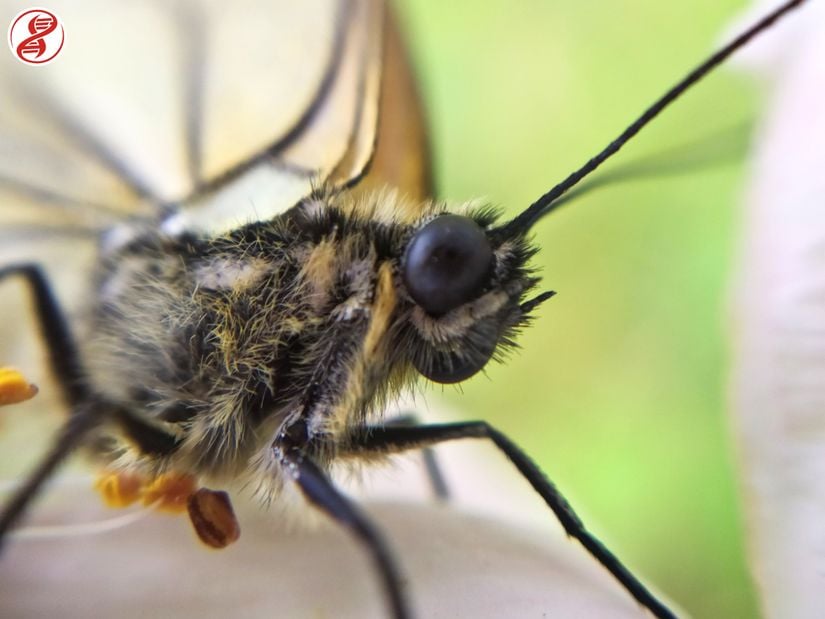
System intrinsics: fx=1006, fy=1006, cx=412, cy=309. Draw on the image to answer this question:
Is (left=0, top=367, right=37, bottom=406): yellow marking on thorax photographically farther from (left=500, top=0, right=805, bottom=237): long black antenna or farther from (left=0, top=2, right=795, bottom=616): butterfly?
(left=500, top=0, right=805, bottom=237): long black antenna

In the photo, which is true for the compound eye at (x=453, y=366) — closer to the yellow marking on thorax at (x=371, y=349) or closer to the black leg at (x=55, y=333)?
the yellow marking on thorax at (x=371, y=349)

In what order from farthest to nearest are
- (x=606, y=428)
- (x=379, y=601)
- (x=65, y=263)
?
(x=606, y=428), (x=65, y=263), (x=379, y=601)

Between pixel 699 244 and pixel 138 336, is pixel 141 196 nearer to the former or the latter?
pixel 138 336

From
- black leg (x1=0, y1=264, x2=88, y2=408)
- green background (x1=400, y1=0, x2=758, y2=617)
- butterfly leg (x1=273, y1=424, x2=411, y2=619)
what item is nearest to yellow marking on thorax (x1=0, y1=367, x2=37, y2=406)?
black leg (x1=0, y1=264, x2=88, y2=408)

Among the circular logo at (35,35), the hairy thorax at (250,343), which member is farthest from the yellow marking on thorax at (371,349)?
the circular logo at (35,35)

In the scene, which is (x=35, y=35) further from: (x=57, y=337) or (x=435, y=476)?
(x=435, y=476)

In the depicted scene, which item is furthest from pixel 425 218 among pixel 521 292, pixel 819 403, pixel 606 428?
pixel 606 428

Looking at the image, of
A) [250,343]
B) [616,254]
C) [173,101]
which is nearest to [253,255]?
[250,343]
